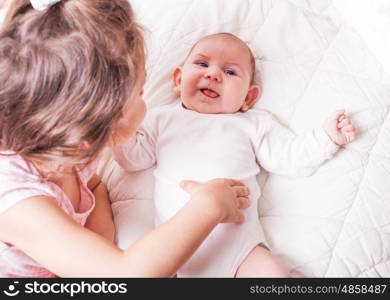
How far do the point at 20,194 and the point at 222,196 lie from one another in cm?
35

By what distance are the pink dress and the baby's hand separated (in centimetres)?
54

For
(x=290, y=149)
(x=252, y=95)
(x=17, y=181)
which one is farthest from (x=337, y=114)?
(x=17, y=181)

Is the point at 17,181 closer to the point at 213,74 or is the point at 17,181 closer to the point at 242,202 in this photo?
the point at 242,202

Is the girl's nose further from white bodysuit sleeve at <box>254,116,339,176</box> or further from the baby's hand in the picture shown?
the baby's hand

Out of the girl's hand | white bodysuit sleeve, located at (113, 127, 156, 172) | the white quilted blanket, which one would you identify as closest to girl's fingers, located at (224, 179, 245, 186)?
the girl's hand

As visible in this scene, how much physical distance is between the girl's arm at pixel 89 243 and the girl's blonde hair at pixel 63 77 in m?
0.10

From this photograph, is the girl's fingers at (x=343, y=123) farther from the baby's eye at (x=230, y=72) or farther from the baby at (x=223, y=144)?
the baby's eye at (x=230, y=72)

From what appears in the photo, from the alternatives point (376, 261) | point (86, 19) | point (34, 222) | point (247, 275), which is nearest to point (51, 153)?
point (34, 222)

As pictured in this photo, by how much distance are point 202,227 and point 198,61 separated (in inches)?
20.7

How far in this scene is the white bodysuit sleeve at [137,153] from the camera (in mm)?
1176

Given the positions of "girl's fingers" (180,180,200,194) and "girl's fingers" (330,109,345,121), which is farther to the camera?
"girl's fingers" (330,109,345,121)

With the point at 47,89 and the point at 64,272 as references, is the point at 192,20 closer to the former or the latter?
the point at 47,89

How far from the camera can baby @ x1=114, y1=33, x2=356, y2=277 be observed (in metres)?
1.03

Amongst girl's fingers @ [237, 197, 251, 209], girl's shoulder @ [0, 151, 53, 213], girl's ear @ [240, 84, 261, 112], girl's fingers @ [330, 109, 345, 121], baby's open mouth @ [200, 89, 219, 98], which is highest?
girl's fingers @ [330, 109, 345, 121]
